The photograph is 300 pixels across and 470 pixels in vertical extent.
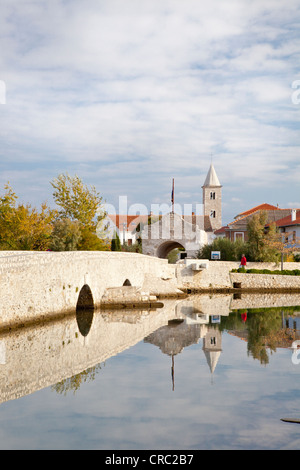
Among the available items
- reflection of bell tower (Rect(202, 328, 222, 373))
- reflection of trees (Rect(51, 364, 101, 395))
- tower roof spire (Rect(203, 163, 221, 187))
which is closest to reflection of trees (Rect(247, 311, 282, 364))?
reflection of bell tower (Rect(202, 328, 222, 373))

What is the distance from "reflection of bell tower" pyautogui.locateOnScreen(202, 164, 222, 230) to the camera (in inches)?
3041

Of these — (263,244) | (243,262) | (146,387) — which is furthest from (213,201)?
(146,387)

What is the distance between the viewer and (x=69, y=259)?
60.5ft

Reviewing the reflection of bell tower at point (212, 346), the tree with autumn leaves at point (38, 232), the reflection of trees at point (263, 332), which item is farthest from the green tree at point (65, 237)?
the reflection of bell tower at point (212, 346)

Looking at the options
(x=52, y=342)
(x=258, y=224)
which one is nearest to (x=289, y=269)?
(x=258, y=224)

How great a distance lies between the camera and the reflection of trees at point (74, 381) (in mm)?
9977

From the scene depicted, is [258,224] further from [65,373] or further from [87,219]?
[65,373]

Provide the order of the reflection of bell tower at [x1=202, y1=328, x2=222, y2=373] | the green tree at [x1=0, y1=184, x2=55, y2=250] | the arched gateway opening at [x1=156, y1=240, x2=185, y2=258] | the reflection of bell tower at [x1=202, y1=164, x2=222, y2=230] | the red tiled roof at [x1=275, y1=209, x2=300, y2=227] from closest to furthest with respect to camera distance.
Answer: the reflection of bell tower at [x1=202, y1=328, x2=222, y2=373] → the green tree at [x1=0, y1=184, x2=55, y2=250] → the arched gateway opening at [x1=156, y1=240, x2=185, y2=258] → the red tiled roof at [x1=275, y1=209, x2=300, y2=227] → the reflection of bell tower at [x1=202, y1=164, x2=222, y2=230]

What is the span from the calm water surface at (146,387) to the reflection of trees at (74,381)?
0.02 metres

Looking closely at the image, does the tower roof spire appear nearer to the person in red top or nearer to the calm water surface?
the person in red top

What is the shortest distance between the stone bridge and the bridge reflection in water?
53cm

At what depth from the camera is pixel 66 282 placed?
1819 centimetres

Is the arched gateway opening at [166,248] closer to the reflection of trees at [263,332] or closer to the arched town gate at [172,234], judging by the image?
the arched town gate at [172,234]
